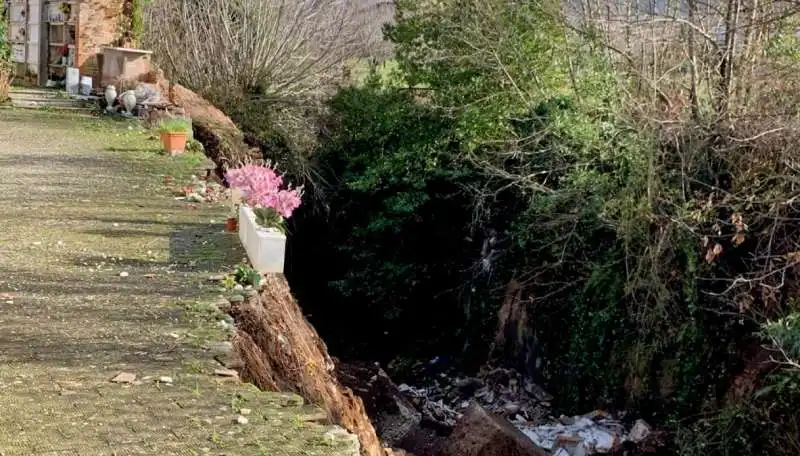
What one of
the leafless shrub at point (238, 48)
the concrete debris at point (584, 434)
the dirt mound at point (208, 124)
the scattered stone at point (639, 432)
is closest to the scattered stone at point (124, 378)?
the concrete debris at point (584, 434)

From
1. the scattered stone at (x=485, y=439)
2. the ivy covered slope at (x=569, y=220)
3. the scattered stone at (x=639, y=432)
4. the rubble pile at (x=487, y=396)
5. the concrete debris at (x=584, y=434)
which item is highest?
the ivy covered slope at (x=569, y=220)

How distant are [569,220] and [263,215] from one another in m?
5.00

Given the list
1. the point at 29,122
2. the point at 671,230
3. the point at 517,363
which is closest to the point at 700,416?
the point at 671,230

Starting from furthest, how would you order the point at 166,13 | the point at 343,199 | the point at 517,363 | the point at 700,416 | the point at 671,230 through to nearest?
the point at 166,13
the point at 343,199
the point at 517,363
the point at 671,230
the point at 700,416

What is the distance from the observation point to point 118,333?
15.2 feet

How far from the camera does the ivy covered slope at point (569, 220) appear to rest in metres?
8.42

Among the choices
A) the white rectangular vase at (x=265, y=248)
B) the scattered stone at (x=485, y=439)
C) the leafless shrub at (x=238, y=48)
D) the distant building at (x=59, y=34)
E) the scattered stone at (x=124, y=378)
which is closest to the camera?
the scattered stone at (x=124, y=378)

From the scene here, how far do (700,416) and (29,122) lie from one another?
31.8 feet

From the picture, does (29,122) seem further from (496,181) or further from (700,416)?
(700,416)

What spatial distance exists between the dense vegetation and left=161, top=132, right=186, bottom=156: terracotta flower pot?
3711 mm

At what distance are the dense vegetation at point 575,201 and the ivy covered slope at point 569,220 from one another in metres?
0.03

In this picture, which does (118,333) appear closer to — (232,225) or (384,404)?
(232,225)

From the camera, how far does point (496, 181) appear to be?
12.1 m

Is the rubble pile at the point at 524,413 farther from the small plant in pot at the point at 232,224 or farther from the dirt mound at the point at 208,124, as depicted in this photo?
the dirt mound at the point at 208,124
